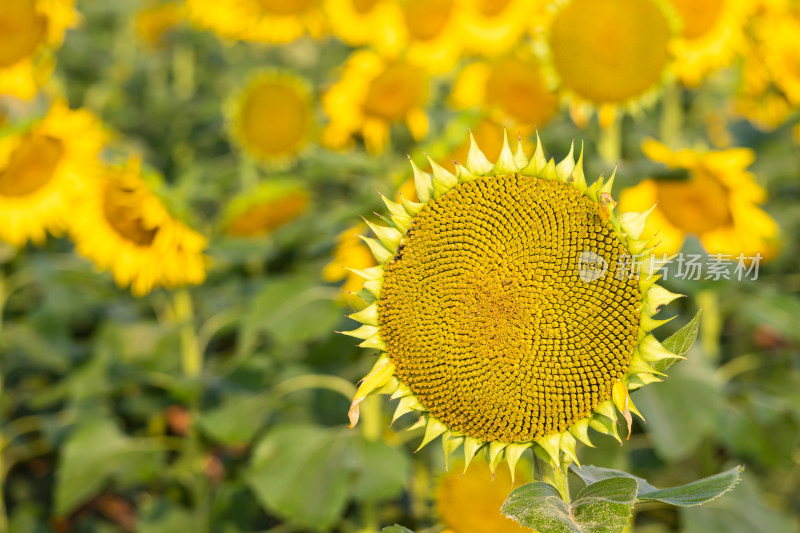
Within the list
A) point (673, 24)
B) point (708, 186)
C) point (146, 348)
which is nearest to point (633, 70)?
point (673, 24)

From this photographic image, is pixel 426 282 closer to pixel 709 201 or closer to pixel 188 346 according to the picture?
pixel 709 201

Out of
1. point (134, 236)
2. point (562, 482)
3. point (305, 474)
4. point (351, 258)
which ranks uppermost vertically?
point (562, 482)

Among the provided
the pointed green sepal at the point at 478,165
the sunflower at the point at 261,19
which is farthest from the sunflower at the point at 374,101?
the pointed green sepal at the point at 478,165

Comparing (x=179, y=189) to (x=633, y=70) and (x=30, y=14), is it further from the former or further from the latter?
(x=633, y=70)

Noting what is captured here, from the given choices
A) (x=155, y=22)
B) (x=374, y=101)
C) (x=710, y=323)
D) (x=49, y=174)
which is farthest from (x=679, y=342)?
(x=155, y=22)

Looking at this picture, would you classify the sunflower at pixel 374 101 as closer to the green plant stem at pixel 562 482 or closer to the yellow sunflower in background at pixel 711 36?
the yellow sunflower in background at pixel 711 36

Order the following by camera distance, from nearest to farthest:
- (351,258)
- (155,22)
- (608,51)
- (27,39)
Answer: (351,258) → (608,51) → (27,39) → (155,22)
